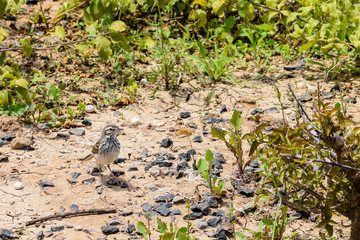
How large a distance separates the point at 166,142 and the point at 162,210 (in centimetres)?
154

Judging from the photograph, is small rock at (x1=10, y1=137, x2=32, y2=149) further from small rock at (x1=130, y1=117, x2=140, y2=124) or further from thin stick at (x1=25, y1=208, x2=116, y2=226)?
thin stick at (x1=25, y1=208, x2=116, y2=226)

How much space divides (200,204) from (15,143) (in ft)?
9.11

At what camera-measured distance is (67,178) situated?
19.8 feet

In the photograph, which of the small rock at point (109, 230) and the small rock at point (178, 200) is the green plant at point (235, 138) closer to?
the small rock at point (178, 200)

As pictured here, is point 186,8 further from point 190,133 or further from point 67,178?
point 67,178

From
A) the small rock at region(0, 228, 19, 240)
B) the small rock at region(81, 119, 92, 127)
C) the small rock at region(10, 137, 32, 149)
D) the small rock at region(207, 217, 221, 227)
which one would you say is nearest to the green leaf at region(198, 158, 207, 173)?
the small rock at region(207, 217, 221, 227)

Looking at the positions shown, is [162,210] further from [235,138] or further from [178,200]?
[235,138]

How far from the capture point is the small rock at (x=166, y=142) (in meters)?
6.71

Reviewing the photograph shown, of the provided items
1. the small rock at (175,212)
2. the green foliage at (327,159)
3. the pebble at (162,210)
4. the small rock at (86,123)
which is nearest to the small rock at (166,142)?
the small rock at (86,123)

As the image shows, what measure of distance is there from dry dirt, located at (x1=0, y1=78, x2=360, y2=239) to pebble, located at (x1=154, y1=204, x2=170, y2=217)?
0.39 feet

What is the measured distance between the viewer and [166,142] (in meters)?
6.72

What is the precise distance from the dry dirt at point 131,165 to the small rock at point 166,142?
0.19ft

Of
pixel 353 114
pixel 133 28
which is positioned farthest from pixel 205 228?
pixel 133 28

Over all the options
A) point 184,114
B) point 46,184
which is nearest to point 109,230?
point 46,184
